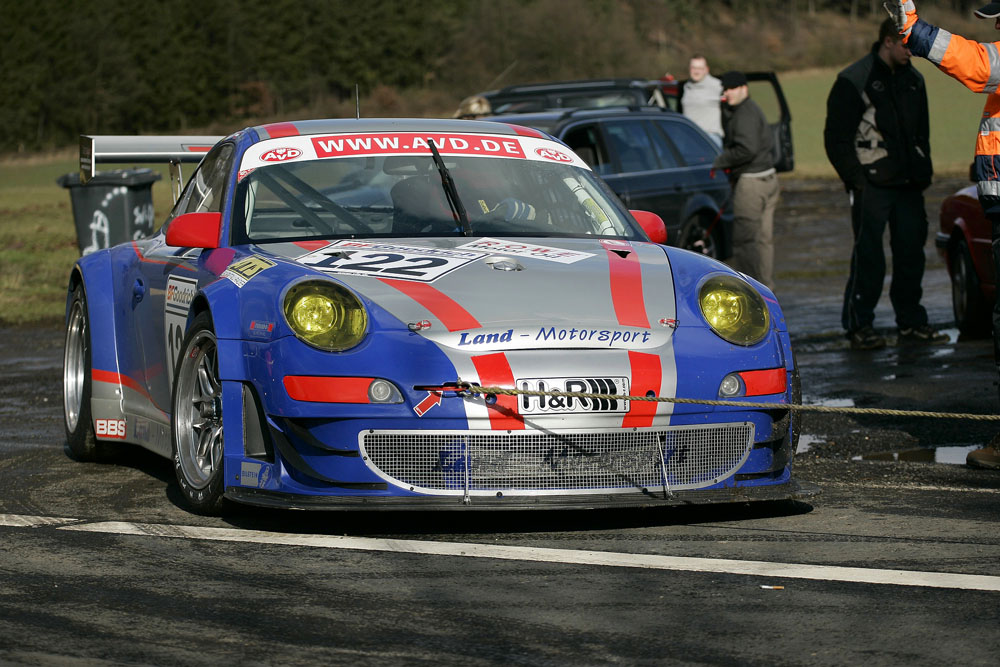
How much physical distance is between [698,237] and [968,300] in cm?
402

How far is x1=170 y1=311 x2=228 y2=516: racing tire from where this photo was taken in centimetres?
529

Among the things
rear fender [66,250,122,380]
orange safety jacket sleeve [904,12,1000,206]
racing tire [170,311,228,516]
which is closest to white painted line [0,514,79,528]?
racing tire [170,311,228,516]

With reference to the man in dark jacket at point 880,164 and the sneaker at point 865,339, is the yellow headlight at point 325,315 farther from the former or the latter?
the sneaker at point 865,339

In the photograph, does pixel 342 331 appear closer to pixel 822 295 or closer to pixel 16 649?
pixel 16 649

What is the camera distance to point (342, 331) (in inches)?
194

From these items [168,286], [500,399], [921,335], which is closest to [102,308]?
[168,286]

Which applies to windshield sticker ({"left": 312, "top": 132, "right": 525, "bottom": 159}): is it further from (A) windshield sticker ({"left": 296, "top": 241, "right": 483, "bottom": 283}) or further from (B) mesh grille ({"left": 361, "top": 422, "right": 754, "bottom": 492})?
(B) mesh grille ({"left": 361, "top": 422, "right": 754, "bottom": 492})

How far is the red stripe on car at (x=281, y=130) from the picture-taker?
6.40 m

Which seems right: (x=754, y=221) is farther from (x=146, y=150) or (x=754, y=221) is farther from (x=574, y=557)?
(x=574, y=557)

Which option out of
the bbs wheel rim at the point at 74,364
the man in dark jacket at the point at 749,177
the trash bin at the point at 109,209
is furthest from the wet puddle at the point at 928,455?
the trash bin at the point at 109,209

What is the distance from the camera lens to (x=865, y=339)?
10.2 meters

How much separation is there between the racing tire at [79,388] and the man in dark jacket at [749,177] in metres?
5.30

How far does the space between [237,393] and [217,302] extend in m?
0.37

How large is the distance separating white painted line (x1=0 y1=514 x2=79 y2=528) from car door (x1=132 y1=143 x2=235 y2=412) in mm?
773
